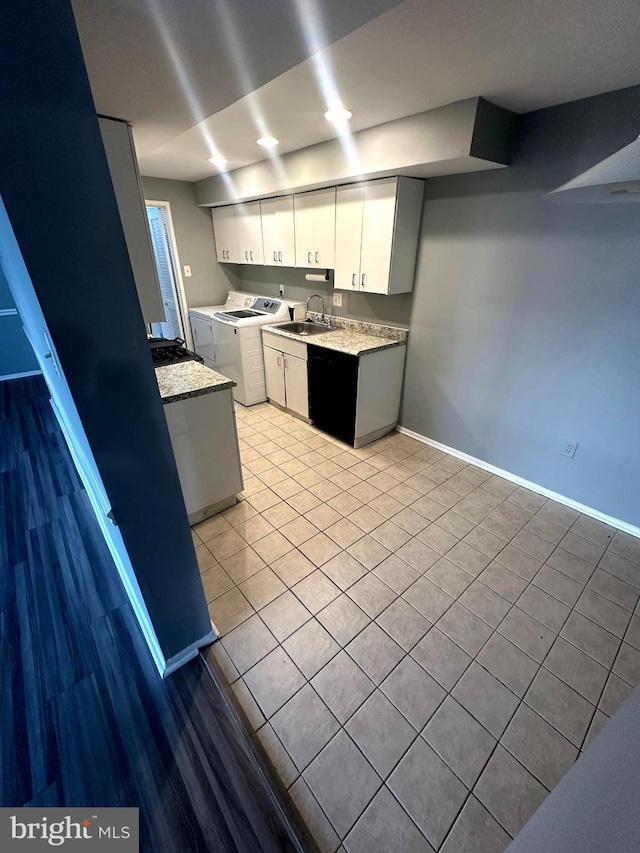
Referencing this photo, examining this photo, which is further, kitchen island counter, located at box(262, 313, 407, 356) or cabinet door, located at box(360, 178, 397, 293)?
kitchen island counter, located at box(262, 313, 407, 356)

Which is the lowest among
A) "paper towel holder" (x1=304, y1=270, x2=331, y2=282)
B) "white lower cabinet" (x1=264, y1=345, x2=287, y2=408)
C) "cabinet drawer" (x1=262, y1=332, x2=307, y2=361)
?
"white lower cabinet" (x1=264, y1=345, x2=287, y2=408)

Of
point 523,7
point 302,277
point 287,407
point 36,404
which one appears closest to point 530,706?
point 523,7

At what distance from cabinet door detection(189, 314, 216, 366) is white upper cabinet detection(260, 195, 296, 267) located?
109cm

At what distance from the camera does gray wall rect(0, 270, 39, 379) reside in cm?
440

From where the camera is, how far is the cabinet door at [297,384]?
11.3ft

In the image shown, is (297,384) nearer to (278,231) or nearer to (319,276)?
(319,276)

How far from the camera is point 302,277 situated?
13.0 feet

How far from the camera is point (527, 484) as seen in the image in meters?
2.72

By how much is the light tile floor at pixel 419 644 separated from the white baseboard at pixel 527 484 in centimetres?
8

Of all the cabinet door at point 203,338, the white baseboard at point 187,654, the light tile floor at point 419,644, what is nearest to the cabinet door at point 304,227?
the cabinet door at point 203,338

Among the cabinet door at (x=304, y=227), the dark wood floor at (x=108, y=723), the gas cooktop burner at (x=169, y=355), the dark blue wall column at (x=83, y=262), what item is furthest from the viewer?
the cabinet door at (x=304, y=227)

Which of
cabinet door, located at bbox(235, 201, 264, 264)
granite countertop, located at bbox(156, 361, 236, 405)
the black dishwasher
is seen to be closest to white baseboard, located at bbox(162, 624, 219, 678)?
granite countertop, located at bbox(156, 361, 236, 405)

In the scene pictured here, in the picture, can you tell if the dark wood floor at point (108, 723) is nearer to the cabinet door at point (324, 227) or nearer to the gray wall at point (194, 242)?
the cabinet door at point (324, 227)

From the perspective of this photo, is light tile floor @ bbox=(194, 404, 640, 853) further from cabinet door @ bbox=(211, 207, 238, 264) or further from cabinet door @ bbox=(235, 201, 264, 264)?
cabinet door @ bbox=(211, 207, 238, 264)
